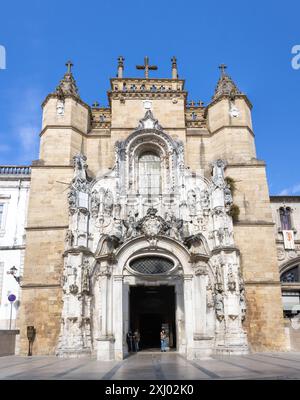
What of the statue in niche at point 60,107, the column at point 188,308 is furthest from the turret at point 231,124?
the statue in niche at point 60,107

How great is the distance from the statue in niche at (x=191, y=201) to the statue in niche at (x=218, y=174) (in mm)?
1386

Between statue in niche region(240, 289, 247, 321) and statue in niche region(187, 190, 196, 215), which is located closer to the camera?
statue in niche region(240, 289, 247, 321)

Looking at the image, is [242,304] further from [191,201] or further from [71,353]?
[71,353]

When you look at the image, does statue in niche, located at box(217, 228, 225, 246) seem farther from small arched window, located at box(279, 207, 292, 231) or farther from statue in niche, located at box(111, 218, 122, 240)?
small arched window, located at box(279, 207, 292, 231)

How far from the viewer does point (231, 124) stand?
76.5ft

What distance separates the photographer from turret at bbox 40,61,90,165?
73.4ft

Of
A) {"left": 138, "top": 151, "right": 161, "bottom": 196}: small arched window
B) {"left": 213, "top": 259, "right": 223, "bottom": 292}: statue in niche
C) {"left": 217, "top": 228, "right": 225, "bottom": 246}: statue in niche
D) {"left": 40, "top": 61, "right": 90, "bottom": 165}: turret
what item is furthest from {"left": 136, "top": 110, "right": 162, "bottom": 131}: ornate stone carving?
{"left": 213, "top": 259, "right": 223, "bottom": 292}: statue in niche

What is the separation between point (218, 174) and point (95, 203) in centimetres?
690

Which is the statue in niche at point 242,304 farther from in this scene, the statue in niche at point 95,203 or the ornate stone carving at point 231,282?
the statue in niche at point 95,203

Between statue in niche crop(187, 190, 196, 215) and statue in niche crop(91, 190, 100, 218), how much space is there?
4952mm

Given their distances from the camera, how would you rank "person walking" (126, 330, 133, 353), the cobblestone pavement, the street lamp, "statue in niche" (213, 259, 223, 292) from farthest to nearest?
the street lamp, "person walking" (126, 330, 133, 353), "statue in niche" (213, 259, 223, 292), the cobblestone pavement

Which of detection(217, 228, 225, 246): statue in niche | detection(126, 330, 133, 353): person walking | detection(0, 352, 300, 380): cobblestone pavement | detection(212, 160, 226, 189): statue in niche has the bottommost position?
detection(0, 352, 300, 380): cobblestone pavement

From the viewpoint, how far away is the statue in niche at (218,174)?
67.2ft
